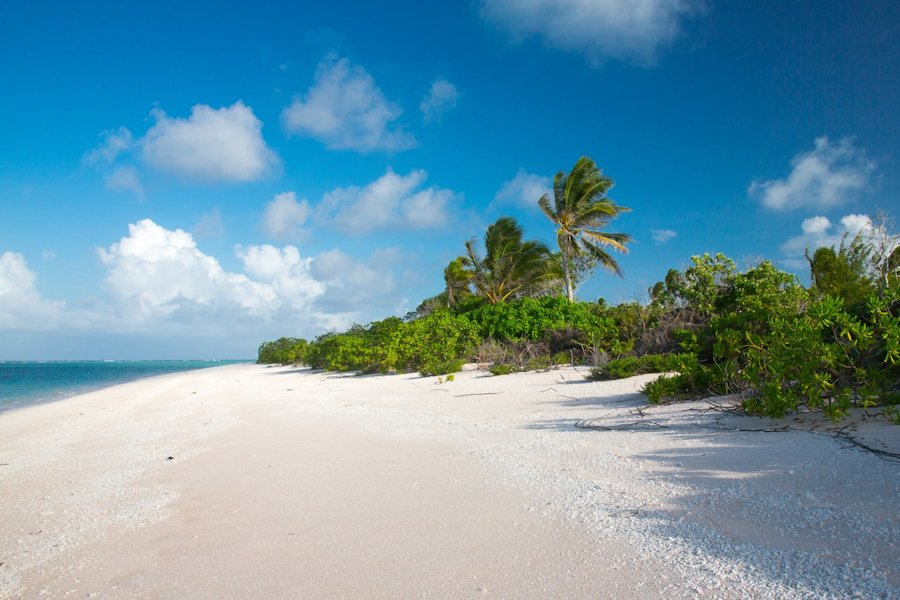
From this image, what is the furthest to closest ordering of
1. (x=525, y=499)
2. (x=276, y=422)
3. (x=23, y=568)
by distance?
(x=276, y=422) → (x=525, y=499) → (x=23, y=568)

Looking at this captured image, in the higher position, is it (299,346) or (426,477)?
(299,346)

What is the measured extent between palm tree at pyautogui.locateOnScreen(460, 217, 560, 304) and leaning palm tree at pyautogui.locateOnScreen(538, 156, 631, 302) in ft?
6.02

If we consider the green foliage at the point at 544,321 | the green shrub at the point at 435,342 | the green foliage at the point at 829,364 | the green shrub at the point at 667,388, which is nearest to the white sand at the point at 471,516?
the green foliage at the point at 829,364

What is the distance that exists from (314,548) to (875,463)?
3384 millimetres

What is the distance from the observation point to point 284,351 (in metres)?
37.8

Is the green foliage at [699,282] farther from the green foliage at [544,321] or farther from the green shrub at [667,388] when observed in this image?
the green shrub at [667,388]

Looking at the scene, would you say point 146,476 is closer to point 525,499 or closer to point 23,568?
point 23,568

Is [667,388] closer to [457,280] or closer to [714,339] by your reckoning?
[714,339]

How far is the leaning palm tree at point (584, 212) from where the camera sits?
2676 centimetres

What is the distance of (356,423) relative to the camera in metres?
6.73

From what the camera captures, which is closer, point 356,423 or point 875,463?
point 875,463

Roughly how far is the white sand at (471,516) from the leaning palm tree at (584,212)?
2231 cm

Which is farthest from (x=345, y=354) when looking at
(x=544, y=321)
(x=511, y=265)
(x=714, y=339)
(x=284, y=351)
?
(x=284, y=351)

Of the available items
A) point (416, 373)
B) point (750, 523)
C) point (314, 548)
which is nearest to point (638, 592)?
point (750, 523)
